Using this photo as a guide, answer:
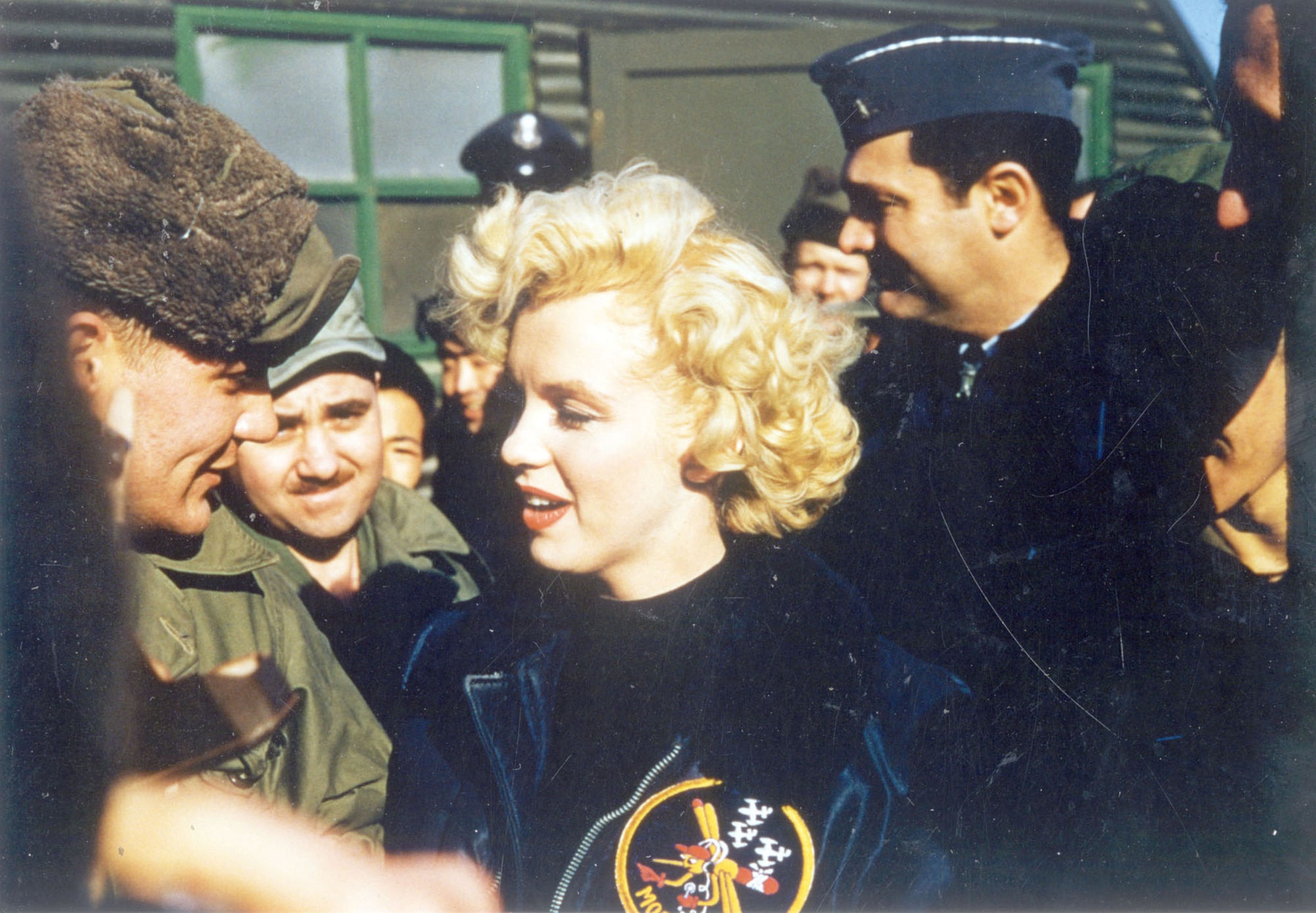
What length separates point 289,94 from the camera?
9.59ft

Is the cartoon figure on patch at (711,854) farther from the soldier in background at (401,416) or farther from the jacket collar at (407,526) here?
the soldier in background at (401,416)

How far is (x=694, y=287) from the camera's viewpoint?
1.45 meters

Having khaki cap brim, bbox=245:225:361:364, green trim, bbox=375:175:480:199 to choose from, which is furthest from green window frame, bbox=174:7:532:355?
khaki cap brim, bbox=245:225:361:364

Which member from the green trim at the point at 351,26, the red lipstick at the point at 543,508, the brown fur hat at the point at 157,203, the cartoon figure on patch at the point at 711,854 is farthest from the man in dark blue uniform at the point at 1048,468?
the green trim at the point at 351,26

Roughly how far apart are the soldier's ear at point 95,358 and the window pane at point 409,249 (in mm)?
1848

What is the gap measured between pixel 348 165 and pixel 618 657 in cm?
229

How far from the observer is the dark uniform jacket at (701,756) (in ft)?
5.09

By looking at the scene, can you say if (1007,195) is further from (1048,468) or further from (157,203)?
(157,203)

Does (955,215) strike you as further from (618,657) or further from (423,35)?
(423,35)

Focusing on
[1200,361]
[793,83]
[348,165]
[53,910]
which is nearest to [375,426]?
[53,910]

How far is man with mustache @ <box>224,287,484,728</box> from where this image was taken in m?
1.85

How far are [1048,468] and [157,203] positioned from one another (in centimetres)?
164

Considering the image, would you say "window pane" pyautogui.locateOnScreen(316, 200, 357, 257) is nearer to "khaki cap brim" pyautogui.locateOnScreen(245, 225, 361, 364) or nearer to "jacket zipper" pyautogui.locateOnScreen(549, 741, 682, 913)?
"khaki cap brim" pyautogui.locateOnScreen(245, 225, 361, 364)

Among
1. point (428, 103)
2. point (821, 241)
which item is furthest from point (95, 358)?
point (428, 103)
